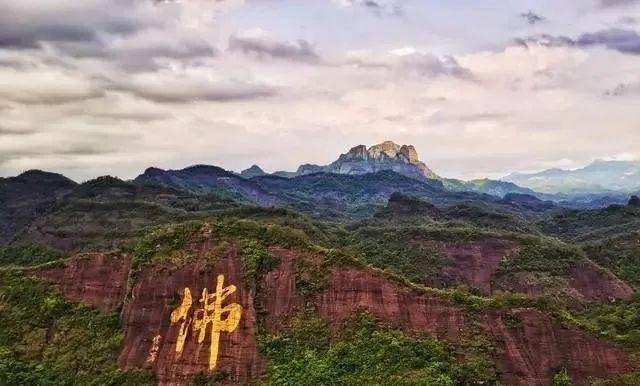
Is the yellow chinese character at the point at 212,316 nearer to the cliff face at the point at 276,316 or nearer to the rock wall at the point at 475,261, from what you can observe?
the cliff face at the point at 276,316

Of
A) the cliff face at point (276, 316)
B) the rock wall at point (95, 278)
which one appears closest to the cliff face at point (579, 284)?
the cliff face at point (276, 316)

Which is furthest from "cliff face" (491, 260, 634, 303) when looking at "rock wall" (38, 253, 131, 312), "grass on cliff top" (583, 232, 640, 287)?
"rock wall" (38, 253, 131, 312)

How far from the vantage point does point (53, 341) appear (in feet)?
140

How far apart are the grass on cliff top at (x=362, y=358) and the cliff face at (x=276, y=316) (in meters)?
0.87

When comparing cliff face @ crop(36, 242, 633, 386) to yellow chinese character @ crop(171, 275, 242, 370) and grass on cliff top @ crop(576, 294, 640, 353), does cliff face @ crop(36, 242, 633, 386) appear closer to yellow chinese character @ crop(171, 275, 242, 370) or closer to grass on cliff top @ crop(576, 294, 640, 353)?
yellow chinese character @ crop(171, 275, 242, 370)

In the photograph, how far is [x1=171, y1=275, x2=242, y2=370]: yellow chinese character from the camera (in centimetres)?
4038

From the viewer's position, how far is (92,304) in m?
44.5

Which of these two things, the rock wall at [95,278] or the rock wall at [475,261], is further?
the rock wall at [475,261]

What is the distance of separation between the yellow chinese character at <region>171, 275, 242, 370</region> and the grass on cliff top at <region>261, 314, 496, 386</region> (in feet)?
9.20

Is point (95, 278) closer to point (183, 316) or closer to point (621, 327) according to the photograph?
point (183, 316)

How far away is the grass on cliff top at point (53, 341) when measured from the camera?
4019 centimetres

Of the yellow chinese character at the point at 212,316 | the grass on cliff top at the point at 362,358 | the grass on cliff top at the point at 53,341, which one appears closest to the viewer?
the grass on cliff top at the point at 362,358

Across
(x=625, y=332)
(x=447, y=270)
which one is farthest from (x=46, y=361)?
(x=447, y=270)

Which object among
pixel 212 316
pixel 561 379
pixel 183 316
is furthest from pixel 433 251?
pixel 561 379
